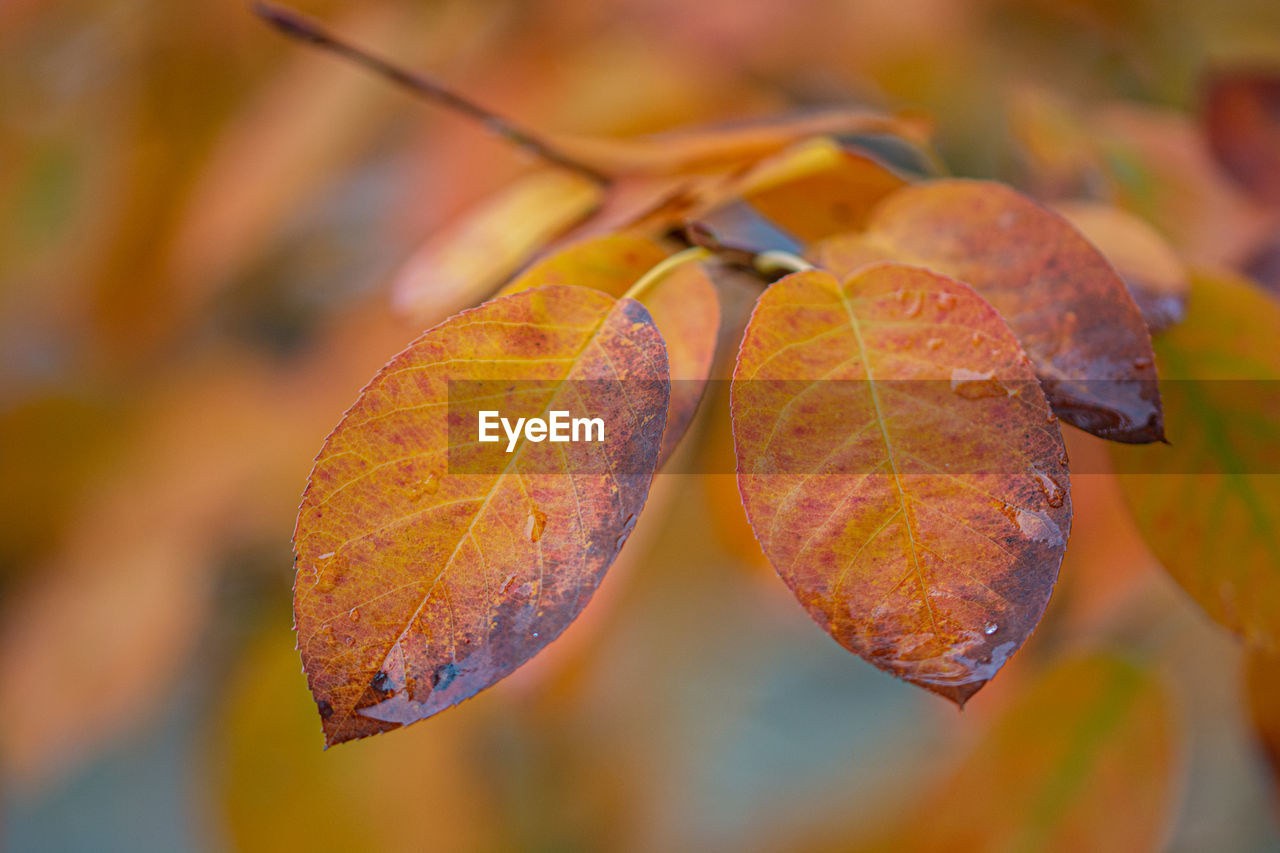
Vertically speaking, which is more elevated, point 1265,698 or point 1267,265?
point 1267,265

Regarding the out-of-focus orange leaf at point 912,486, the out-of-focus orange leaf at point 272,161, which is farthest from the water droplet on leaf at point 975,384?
the out-of-focus orange leaf at point 272,161

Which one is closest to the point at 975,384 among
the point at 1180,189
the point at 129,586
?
the point at 1180,189

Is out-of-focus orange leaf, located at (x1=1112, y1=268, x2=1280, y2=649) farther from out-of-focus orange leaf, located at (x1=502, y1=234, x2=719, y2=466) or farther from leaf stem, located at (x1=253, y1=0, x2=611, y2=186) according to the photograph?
leaf stem, located at (x1=253, y1=0, x2=611, y2=186)

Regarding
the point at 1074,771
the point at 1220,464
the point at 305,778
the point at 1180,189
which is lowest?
the point at 1074,771

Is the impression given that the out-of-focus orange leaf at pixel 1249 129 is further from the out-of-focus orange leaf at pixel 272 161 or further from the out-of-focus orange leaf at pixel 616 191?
the out-of-focus orange leaf at pixel 272 161

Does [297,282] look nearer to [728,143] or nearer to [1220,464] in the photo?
[728,143]

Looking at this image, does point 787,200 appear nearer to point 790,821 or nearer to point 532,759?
point 532,759
